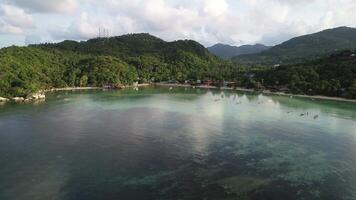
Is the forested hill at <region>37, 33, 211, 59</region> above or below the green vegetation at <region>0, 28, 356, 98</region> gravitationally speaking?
above

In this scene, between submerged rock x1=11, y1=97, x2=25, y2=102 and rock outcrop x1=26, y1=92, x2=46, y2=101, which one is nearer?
submerged rock x1=11, y1=97, x2=25, y2=102

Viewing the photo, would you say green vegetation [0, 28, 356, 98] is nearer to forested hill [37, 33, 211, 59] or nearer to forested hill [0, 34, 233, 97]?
forested hill [0, 34, 233, 97]

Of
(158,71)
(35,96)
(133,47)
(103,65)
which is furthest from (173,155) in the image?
(133,47)

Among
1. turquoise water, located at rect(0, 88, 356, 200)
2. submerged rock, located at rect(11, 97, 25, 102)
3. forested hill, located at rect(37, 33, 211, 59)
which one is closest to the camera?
turquoise water, located at rect(0, 88, 356, 200)

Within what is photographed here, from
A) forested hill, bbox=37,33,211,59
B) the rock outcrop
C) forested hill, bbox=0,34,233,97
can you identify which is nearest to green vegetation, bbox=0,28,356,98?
forested hill, bbox=0,34,233,97

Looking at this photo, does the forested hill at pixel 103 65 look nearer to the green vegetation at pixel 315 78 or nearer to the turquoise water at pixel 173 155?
the green vegetation at pixel 315 78

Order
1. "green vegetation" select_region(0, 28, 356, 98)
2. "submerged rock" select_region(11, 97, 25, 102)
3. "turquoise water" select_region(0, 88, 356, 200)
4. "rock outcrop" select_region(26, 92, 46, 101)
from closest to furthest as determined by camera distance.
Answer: "turquoise water" select_region(0, 88, 356, 200) → "submerged rock" select_region(11, 97, 25, 102) → "rock outcrop" select_region(26, 92, 46, 101) → "green vegetation" select_region(0, 28, 356, 98)

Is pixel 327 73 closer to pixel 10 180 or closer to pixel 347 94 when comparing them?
pixel 347 94
